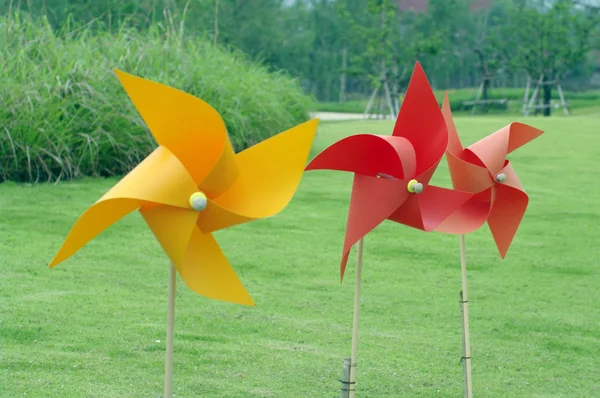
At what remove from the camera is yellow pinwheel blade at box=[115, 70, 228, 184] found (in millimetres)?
2168

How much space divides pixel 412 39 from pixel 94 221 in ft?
75.9

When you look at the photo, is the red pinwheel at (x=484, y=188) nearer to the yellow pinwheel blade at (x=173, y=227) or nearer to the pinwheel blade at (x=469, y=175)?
the pinwheel blade at (x=469, y=175)

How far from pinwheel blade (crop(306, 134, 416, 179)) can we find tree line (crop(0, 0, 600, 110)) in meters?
16.7

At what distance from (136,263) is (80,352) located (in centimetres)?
153

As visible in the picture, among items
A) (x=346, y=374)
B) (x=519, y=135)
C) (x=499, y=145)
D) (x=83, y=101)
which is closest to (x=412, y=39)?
(x=83, y=101)

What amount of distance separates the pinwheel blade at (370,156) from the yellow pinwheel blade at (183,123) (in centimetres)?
44

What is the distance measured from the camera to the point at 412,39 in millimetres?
24625

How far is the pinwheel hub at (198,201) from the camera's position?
2.13m

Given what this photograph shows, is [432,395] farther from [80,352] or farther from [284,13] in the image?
[284,13]

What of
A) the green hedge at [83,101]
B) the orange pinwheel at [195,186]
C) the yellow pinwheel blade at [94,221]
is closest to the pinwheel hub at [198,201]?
the orange pinwheel at [195,186]

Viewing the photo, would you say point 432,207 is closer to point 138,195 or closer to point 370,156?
point 370,156

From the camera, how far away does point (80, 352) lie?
3.50m

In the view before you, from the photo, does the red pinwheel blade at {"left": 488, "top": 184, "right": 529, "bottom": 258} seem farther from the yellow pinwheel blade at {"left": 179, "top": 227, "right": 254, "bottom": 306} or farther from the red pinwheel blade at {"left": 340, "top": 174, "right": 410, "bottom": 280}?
the yellow pinwheel blade at {"left": 179, "top": 227, "right": 254, "bottom": 306}

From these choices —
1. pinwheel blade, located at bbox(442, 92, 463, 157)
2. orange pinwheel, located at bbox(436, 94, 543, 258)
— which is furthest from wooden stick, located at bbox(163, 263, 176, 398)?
pinwheel blade, located at bbox(442, 92, 463, 157)
